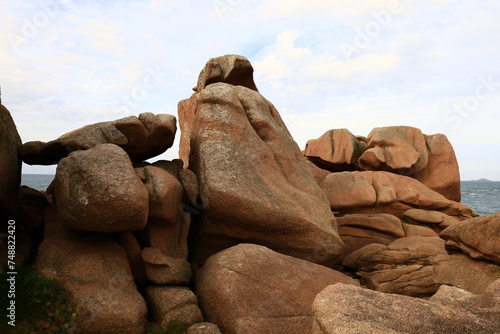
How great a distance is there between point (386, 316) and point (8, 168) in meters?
11.7

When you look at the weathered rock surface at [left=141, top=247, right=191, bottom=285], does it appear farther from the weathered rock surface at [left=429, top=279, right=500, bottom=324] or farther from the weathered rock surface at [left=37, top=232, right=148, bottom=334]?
the weathered rock surface at [left=429, top=279, right=500, bottom=324]

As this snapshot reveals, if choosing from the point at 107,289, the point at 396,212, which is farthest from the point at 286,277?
the point at 396,212

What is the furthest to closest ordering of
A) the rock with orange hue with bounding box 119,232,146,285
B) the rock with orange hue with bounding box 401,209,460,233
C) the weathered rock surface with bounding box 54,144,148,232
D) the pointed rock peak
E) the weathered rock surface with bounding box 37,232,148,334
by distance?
the rock with orange hue with bounding box 401,209,460,233 → the pointed rock peak → the rock with orange hue with bounding box 119,232,146,285 → the weathered rock surface with bounding box 54,144,148,232 → the weathered rock surface with bounding box 37,232,148,334

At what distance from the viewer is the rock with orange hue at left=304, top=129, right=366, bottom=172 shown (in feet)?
98.0

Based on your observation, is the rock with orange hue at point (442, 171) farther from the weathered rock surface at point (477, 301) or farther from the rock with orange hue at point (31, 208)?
the rock with orange hue at point (31, 208)

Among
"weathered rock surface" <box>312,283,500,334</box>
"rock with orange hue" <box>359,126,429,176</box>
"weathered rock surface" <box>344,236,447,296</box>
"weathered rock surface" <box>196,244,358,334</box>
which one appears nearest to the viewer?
"weathered rock surface" <box>312,283,500,334</box>

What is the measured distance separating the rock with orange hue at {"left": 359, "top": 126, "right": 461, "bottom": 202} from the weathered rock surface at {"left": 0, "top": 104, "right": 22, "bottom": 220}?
21540mm

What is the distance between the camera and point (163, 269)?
11555 millimetres

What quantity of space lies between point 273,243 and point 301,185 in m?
3.00

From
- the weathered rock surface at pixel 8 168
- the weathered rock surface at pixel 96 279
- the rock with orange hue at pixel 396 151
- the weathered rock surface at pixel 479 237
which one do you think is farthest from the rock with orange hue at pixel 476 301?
the rock with orange hue at pixel 396 151

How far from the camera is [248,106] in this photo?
16266mm

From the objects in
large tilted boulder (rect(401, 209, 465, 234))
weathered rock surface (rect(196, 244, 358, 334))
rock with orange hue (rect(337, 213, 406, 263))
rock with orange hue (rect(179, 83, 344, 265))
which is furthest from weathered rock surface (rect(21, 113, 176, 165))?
large tilted boulder (rect(401, 209, 465, 234))

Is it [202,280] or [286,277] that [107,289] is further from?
[286,277]

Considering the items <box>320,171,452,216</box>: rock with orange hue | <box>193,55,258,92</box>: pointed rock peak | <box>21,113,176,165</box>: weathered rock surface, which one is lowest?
<box>320,171,452,216</box>: rock with orange hue
